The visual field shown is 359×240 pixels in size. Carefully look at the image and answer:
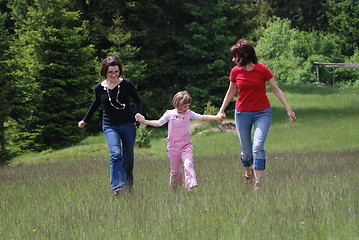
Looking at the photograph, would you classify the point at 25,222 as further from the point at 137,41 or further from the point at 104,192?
the point at 137,41

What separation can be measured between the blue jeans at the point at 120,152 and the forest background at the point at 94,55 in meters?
10.7

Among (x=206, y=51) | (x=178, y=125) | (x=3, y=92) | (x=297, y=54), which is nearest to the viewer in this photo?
(x=178, y=125)

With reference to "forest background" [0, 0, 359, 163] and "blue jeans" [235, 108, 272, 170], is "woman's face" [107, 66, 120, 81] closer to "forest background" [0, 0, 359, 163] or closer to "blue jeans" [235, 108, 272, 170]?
"blue jeans" [235, 108, 272, 170]

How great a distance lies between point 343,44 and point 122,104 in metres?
45.6

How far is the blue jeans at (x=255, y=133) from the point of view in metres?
7.55

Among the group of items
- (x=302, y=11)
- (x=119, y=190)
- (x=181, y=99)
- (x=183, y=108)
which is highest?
(x=302, y=11)

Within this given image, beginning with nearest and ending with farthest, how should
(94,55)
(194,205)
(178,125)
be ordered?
(194,205) < (178,125) < (94,55)

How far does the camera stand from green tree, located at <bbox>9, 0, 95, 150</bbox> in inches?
863

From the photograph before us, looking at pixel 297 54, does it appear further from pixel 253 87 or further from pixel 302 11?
pixel 253 87

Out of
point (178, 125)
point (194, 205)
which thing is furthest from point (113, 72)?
point (194, 205)

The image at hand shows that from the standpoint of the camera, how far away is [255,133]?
7.72 metres

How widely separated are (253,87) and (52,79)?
Answer: 1571cm

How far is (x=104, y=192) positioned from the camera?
26.9 feet

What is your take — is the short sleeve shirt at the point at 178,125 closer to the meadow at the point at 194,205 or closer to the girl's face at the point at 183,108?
the girl's face at the point at 183,108
